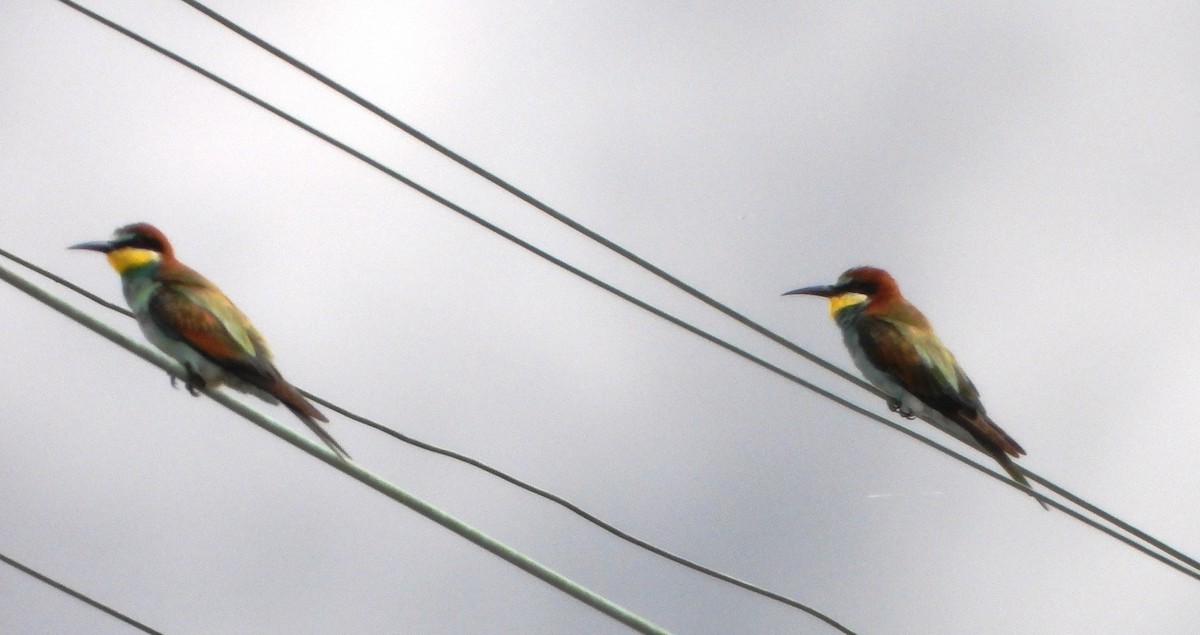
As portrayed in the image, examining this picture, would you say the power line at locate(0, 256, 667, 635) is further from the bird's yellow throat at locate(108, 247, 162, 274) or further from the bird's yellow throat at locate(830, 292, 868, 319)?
the bird's yellow throat at locate(830, 292, 868, 319)

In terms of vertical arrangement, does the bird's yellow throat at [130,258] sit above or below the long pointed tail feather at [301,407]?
above

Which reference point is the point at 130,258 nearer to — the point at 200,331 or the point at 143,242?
the point at 143,242

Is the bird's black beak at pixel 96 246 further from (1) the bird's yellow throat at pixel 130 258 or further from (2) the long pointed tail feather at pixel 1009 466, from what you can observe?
(2) the long pointed tail feather at pixel 1009 466

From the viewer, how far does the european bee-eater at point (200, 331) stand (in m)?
5.79

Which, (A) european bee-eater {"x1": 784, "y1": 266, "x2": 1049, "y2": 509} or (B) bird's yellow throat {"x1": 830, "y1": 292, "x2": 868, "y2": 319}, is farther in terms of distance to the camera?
(B) bird's yellow throat {"x1": 830, "y1": 292, "x2": 868, "y2": 319}

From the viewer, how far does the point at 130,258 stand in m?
6.44

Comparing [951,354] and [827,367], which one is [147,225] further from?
[951,354]

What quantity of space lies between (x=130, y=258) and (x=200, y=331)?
2.35 feet

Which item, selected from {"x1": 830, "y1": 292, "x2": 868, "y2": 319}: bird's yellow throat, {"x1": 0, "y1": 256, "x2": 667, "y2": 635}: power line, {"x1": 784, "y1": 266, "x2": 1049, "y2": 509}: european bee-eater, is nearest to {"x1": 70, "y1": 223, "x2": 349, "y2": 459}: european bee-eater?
{"x1": 0, "y1": 256, "x2": 667, "y2": 635}: power line

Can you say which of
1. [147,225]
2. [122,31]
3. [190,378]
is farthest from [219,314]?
[122,31]

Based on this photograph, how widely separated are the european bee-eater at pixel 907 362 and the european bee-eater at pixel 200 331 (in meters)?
2.63

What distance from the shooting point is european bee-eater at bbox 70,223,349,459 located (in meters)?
5.79

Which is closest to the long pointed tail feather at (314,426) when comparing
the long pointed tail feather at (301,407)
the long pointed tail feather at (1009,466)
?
the long pointed tail feather at (301,407)

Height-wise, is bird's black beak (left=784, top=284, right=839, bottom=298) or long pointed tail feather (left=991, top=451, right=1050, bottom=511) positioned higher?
bird's black beak (left=784, top=284, right=839, bottom=298)
